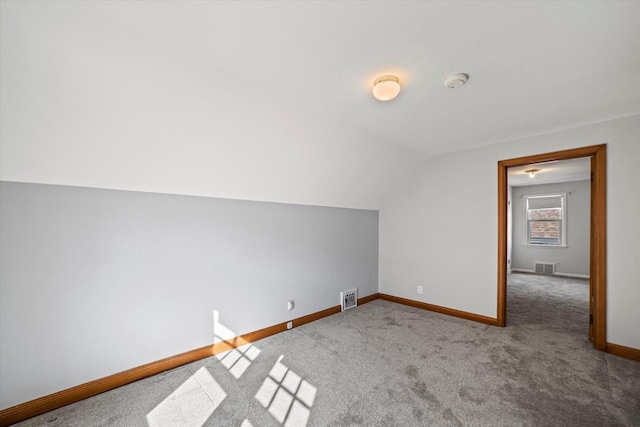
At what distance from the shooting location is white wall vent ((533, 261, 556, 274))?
6707 mm

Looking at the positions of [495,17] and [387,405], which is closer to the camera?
[495,17]

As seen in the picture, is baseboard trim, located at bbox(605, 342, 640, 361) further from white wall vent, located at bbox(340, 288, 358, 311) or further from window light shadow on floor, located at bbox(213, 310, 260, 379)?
window light shadow on floor, located at bbox(213, 310, 260, 379)

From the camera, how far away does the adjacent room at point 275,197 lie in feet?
4.62

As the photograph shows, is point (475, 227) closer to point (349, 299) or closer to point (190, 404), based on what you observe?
point (349, 299)

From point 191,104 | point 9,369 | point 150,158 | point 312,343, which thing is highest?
point 191,104

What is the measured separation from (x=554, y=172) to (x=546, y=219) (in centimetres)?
191

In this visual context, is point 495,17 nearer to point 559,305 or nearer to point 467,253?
point 467,253

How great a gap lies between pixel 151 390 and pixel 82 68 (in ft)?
7.20

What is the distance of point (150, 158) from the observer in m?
2.00

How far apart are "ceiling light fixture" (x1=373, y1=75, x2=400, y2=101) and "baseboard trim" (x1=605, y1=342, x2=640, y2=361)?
10.7 feet

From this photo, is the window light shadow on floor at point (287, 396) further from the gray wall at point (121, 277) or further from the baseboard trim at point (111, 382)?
the gray wall at point (121, 277)

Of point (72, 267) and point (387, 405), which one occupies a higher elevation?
point (72, 267)

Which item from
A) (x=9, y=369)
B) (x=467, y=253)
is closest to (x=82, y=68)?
(x=9, y=369)

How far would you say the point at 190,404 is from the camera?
1.83 m
